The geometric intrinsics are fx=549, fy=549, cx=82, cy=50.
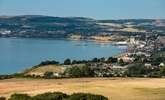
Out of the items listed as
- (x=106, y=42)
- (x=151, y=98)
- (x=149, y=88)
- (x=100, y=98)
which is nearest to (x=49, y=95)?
(x=100, y=98)

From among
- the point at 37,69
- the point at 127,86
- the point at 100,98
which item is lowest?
the point at 37,69

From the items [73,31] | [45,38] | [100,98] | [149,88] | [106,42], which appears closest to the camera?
[100,98]

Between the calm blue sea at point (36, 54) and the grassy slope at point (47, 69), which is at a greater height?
the grassy slope at point (47, 69)

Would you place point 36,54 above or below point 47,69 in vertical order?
below

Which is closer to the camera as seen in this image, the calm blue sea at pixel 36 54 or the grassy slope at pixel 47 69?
the grassy slope at pixel 47 69

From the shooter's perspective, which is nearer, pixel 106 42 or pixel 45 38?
pixel 106 42

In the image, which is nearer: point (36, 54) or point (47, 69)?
point (47, 69)

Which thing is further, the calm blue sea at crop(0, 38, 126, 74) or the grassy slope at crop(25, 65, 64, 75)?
the calm blue sea at crop(0, 38, 126, 74)

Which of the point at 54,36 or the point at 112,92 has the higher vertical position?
the point at 112,92

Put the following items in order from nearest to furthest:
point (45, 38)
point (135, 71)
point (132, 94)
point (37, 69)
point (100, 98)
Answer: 1. point (100, 98)
2. point (132, 94)
3. point (135, 71)
4. point (37, 69)
5. point (45, 38)

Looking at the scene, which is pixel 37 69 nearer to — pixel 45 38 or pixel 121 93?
pixel 121 93

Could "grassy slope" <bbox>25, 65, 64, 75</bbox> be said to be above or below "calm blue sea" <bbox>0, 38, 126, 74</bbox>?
above
